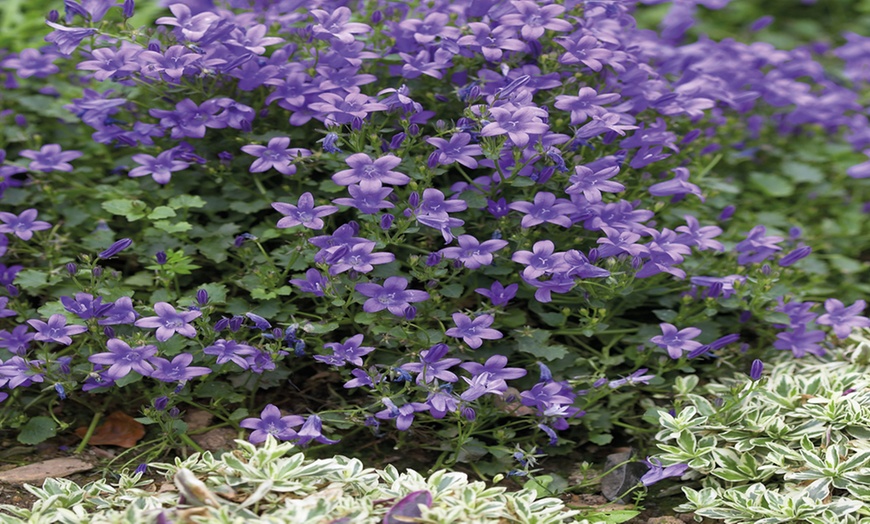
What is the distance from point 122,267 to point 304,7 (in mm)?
1309

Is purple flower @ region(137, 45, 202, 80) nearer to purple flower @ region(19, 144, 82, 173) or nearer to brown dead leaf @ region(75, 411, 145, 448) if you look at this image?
purple flower @ region(19, 144, 82, 173)

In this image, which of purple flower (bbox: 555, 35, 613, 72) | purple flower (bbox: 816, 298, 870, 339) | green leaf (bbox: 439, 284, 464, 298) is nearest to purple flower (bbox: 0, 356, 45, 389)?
green leaf (bbox: 439, 284, 464, 298)

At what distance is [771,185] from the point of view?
15.0ft

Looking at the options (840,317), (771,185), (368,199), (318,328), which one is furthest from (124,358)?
(771,185)

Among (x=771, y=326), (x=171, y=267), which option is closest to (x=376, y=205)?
(x=171, y=267)

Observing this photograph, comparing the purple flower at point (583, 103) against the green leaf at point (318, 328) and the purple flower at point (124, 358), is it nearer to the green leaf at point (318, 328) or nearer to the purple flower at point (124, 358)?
the green leaf at point (318, 328)

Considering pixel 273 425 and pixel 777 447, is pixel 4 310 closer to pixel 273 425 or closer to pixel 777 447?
pixel 273 425

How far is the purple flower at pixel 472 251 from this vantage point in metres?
2.88

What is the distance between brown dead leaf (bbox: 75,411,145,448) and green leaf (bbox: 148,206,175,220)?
75 centimetres

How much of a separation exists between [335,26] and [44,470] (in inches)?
74.8

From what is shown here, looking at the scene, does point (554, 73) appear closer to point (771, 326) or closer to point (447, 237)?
point (447, 237)

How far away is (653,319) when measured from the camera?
12.1 ft

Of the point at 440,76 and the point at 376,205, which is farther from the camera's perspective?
the point at 440,76

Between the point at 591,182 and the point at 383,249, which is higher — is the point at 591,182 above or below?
above
